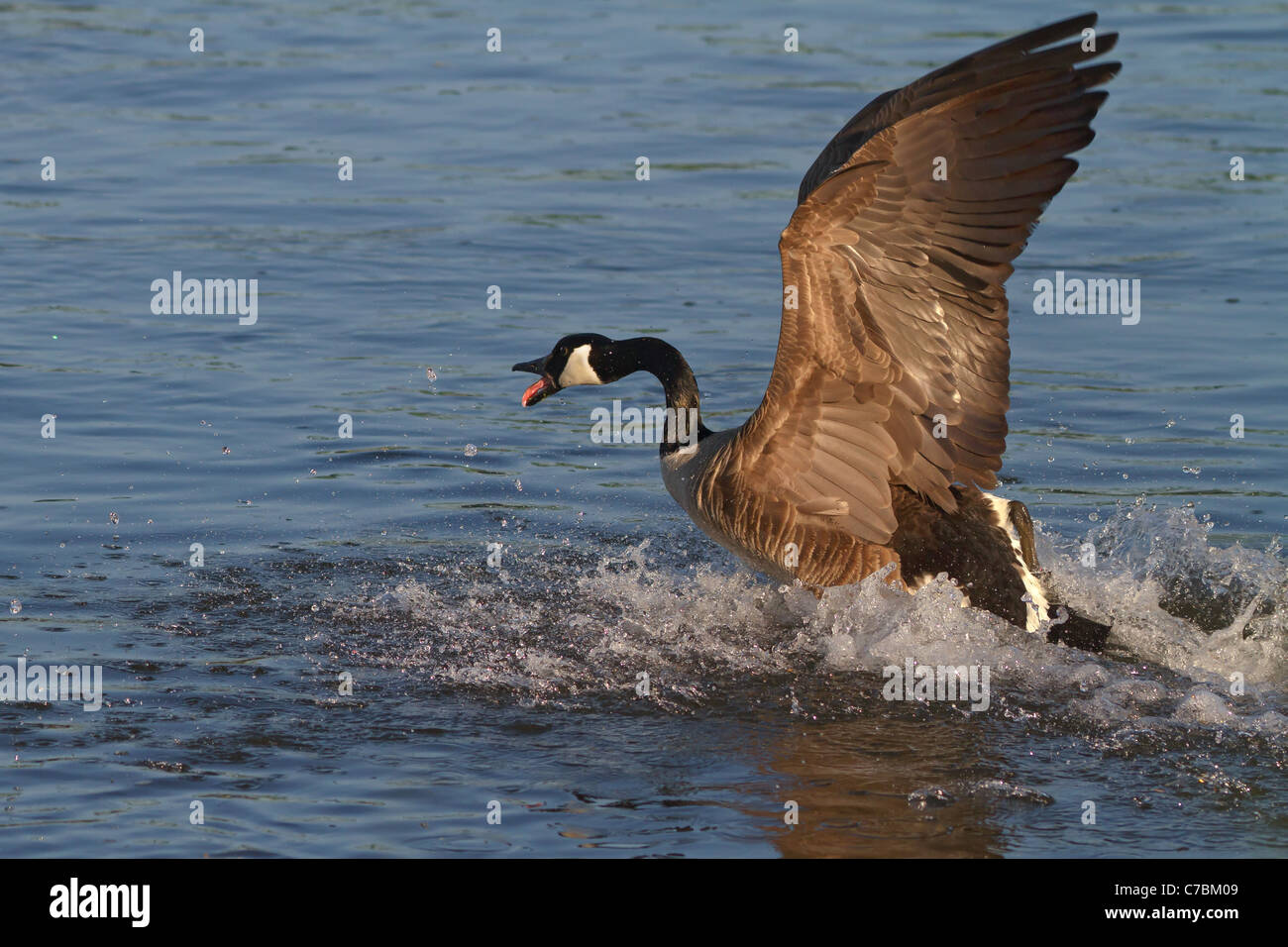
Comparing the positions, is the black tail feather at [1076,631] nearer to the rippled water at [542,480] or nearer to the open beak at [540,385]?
the rippled water at [542,480]

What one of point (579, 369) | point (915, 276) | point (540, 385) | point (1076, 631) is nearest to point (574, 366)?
point (579, 369)

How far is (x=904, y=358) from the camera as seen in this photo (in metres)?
6.71

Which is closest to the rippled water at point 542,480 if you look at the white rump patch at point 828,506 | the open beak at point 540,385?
the white rump patch at point 828,506

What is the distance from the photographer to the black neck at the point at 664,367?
300 inches

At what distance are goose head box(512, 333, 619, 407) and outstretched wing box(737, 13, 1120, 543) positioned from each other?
3.12 ft

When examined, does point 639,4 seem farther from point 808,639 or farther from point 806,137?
point 808,639

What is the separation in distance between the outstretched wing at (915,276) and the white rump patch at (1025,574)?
5.8 inches

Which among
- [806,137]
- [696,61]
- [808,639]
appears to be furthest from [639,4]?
[808,639]

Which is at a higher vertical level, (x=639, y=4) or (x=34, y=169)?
(x=639, y=4)

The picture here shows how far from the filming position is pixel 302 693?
6.47 meters

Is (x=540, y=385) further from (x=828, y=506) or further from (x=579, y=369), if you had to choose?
(x=828, y=506)

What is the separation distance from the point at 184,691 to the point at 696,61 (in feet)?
39.1

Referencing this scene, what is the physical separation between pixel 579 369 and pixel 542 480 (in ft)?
4.63

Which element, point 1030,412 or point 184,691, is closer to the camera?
point 184,691
